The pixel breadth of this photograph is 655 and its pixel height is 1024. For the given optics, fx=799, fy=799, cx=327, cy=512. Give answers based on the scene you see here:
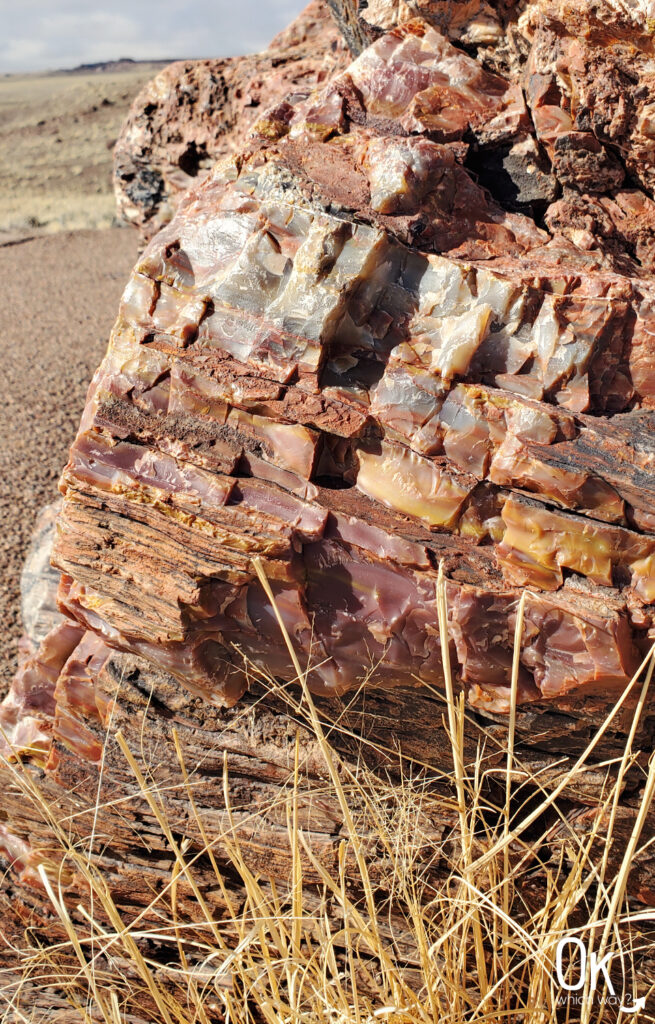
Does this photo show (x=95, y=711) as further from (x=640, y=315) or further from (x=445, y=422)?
(x=640, y=315)

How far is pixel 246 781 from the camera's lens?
83.8 inches

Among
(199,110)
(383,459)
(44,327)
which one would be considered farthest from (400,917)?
(44,327)

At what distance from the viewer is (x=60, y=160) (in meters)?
18.7

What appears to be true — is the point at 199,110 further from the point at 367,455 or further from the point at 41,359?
the point at 41,359

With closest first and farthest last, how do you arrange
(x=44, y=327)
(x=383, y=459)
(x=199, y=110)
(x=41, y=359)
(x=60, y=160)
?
(x=383, y=459) → (x=199, y=110) → (x=41, y=359) → (x=44, y=327) → (x=60, y=160)

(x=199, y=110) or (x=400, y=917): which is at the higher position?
(x=199, y=110)

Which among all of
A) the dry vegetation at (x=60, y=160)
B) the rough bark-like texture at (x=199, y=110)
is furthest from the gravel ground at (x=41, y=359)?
the dry vegetation at (x=60, y=160)

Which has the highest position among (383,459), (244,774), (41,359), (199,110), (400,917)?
(199,110)

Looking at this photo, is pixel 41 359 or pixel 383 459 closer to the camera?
pixel 383 459

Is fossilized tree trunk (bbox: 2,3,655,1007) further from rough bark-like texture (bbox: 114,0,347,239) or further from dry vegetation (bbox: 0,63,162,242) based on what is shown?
dry vegetation (bbox: 0,63,162,242)

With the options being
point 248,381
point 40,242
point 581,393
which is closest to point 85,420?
point 248,381

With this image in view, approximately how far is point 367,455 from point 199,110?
2.32 m

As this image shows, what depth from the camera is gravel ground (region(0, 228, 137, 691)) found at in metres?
3.82

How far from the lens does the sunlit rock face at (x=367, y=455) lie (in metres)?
1.74
